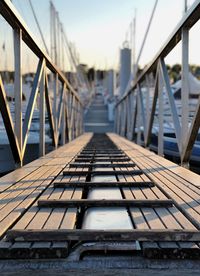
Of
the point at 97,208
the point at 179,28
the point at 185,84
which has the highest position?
the point at 179,28

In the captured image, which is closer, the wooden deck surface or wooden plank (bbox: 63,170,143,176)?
the wooden deck surface

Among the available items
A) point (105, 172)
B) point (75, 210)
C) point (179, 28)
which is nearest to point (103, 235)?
point (75, 210)

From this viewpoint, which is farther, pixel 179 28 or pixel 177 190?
pixel 179 28

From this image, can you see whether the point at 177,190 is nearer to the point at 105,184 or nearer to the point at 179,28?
the point at 105,184

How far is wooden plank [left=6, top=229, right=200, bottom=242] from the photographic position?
68.0 inches

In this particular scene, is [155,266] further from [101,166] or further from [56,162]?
[56,162]

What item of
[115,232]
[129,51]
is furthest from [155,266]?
[129,51]

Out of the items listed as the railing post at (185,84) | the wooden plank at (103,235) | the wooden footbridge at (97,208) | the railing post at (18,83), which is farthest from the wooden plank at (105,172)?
the wooden plank at (103,235)

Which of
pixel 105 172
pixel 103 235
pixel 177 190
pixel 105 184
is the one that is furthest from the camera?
pixel 105 172

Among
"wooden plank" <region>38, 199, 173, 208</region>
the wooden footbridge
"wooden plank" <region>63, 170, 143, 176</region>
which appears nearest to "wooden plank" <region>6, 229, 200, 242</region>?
the wooden footbridge

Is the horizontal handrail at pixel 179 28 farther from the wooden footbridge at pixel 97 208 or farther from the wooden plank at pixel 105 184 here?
the wooden plank at pixel 105 184

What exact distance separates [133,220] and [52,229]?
42 cm

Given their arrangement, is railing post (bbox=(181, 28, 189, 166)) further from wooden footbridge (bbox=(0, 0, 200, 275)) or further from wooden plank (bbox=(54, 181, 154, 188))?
wooden plank (bbox=(54, 181, 154, 188))

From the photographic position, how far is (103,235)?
69.1 inches
